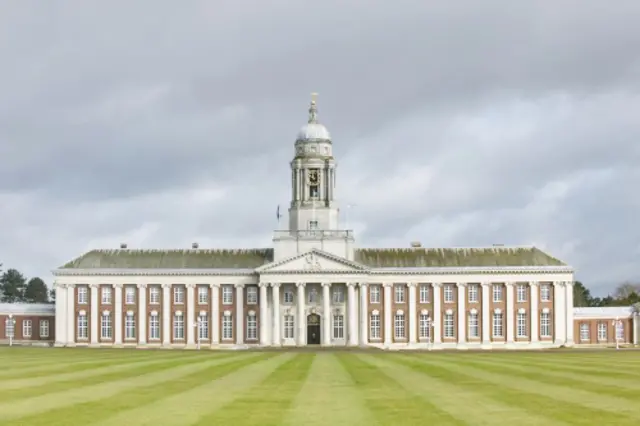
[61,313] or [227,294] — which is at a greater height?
[227,294]

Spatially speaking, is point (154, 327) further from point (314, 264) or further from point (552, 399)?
point (552, 399)

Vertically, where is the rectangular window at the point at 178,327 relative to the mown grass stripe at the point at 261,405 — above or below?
below

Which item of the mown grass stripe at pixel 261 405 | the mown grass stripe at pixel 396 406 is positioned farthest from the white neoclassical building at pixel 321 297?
the mown grass stripe at pixel 396 406

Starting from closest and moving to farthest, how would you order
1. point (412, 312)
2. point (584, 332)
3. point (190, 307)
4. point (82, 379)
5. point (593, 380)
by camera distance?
point (593, 380), point (82, 379), point (412, 312), point (190, 307), point (584, 332)

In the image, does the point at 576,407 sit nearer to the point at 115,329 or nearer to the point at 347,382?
the point at 347,382

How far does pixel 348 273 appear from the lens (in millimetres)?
111562

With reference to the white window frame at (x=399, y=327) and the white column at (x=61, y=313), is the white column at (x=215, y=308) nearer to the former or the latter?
the white column at (x=61, y=313)

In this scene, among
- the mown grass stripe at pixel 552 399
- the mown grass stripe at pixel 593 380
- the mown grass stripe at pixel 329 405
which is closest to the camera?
the mown grass stripe at pixel 329 405

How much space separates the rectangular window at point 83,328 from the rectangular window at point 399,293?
32.1 meters

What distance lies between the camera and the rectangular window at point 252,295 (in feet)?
376

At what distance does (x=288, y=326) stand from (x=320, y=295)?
14.9 feet

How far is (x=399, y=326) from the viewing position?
113500mm

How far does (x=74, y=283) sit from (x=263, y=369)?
231 feet

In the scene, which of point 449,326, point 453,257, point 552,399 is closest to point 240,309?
point 449,326
